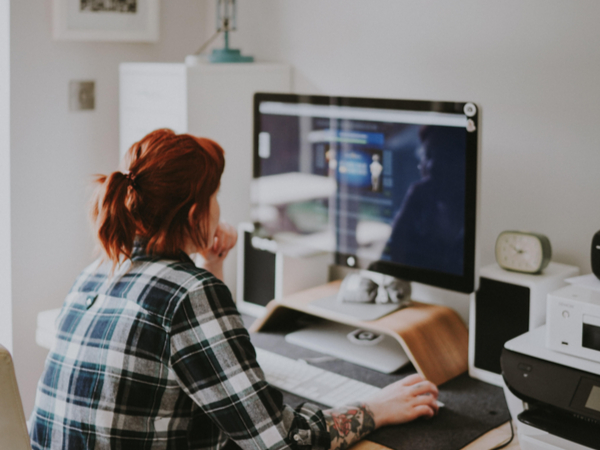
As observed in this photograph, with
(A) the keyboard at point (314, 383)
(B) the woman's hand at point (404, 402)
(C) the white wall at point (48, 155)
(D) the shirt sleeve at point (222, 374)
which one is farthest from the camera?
(C) the white wall at point (48, 155)

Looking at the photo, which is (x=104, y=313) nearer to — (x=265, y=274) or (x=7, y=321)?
(x=265, y=274)

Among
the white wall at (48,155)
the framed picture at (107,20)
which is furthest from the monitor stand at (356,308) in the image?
the framed picture at (107,20)

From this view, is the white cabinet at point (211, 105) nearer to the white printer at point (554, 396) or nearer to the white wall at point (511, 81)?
the white wall at point (511, 81)

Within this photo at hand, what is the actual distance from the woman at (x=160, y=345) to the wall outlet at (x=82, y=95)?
1.06 m

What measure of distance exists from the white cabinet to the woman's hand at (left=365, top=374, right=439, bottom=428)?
892mm

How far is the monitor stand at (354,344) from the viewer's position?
5.52 feet

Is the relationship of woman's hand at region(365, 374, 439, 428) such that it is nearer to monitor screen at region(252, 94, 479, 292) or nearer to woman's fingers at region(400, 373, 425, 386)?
woman's fingers at region(400, 373, 425, 386)

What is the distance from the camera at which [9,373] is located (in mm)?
902

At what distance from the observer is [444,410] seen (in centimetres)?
147

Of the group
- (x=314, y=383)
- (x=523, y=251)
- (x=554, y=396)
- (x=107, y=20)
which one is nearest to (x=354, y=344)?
(x=314, y=383)

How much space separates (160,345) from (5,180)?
1.23 metres

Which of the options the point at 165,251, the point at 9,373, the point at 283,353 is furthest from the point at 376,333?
the point at 9,373

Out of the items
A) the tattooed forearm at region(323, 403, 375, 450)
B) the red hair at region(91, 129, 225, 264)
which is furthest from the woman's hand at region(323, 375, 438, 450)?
the red hair at region(91, 129, 225, 264)

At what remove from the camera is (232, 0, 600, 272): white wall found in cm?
162
